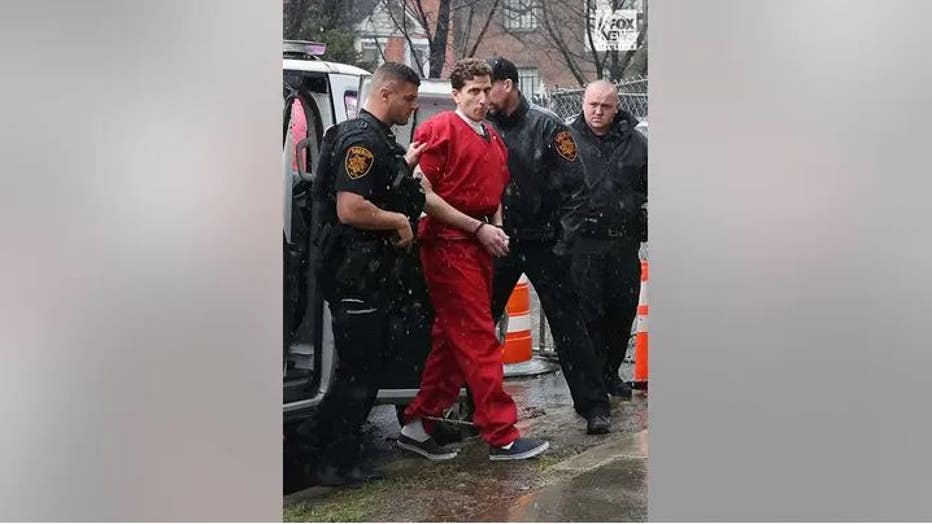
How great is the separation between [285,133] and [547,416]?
4.90 ft

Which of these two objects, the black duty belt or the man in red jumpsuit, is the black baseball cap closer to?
the man in red jumpsuit

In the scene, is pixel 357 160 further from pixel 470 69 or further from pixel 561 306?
pixel 561 306

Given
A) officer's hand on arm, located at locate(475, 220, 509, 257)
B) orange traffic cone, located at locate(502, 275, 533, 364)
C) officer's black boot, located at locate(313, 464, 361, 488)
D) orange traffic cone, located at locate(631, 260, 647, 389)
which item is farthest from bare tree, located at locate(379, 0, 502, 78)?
officer's black boot, located at locate(313, 464, 361, 488)

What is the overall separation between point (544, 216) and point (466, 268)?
0.36 meters

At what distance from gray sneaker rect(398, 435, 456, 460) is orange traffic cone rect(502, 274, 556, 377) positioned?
1.25 ft

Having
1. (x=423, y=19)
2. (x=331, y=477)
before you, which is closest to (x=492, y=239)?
(x=423, y=19)

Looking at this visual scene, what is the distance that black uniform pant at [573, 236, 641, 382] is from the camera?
4.18 metres

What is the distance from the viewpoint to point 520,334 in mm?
4168
